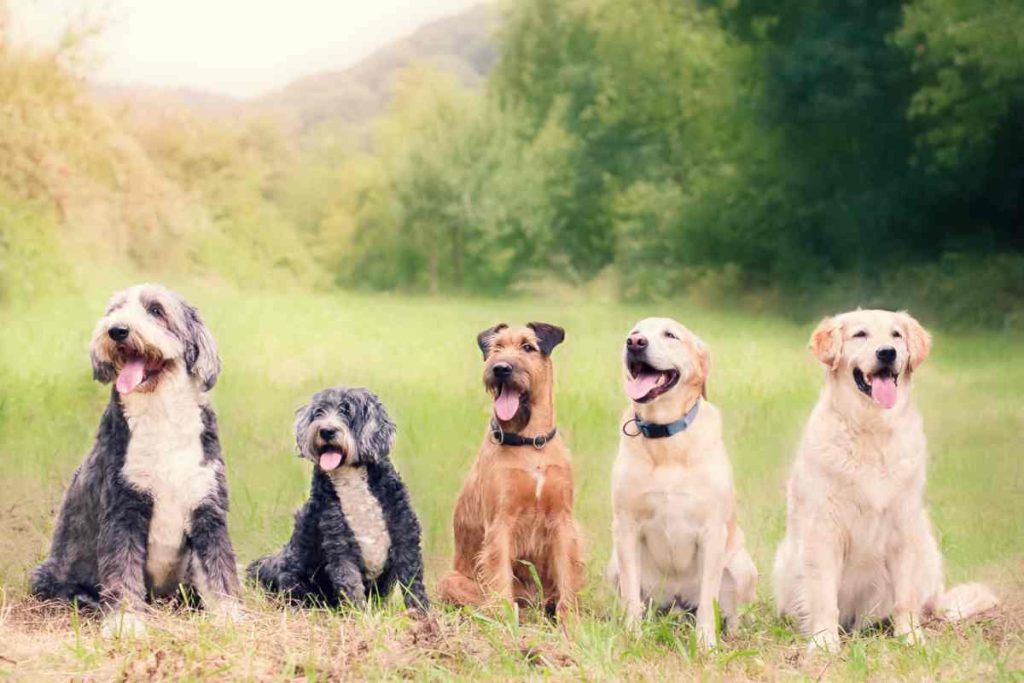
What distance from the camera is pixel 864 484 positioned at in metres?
5.07

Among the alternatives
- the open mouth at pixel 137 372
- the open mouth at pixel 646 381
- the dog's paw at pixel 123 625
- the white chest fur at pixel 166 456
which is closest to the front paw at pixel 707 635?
the open mouth at pixel 646 381

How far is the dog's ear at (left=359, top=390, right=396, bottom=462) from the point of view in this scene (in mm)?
5070

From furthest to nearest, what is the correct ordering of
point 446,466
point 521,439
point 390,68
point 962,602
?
1. point 390,68
2. point 446,466
3. point 962,602
4. point 521,439

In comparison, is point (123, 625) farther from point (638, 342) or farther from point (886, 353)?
point (886, 353)

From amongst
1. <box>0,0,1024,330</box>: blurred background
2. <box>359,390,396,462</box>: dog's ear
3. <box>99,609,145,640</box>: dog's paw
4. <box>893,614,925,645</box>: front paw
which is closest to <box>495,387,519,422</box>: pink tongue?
<box>359,390,396,462</box>: dog's ear

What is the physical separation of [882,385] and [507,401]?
57.4 inches

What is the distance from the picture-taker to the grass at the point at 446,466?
189 inches

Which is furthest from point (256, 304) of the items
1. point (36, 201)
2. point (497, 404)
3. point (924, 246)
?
point (497, 404)

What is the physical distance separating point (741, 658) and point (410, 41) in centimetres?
1114

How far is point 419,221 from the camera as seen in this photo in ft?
54.7

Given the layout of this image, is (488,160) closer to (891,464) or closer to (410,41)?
(410,41)

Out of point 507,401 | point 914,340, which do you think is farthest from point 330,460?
point 914,340

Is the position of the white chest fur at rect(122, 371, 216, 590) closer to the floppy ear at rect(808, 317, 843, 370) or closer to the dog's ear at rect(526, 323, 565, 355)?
the dog's ear at rect(526, 323, 565, 355)

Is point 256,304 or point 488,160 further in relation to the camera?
point 488,160
